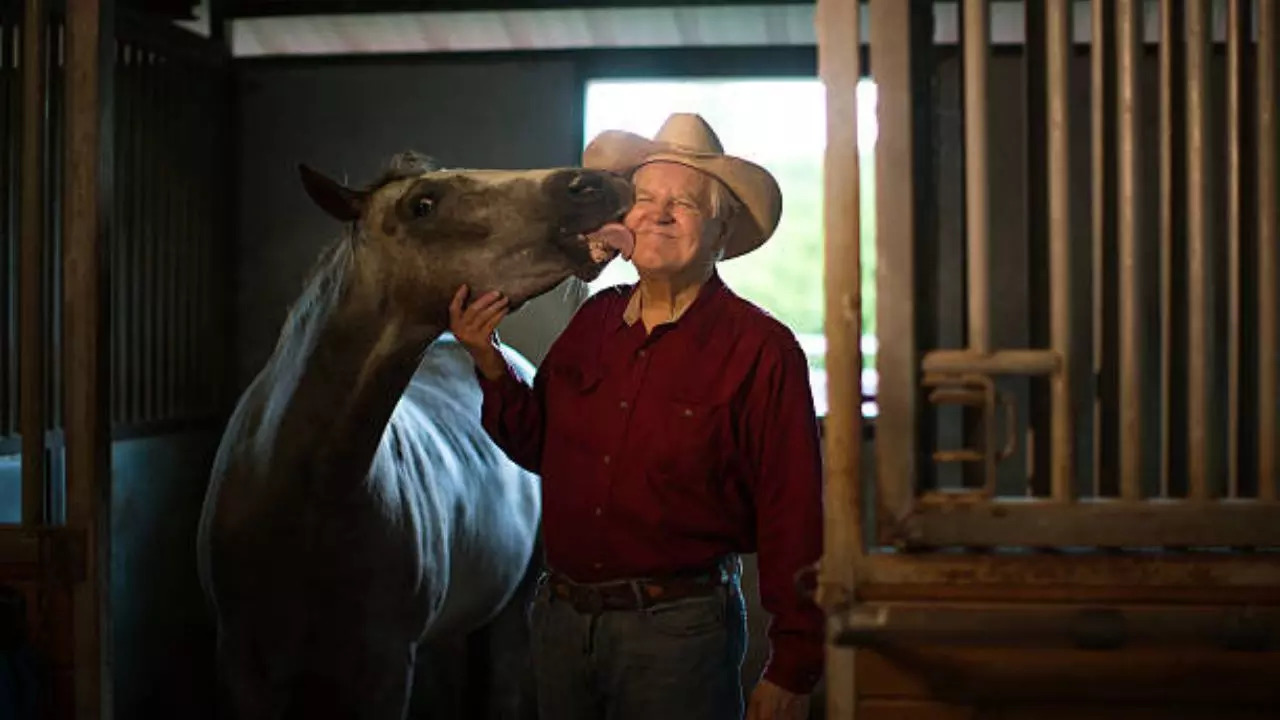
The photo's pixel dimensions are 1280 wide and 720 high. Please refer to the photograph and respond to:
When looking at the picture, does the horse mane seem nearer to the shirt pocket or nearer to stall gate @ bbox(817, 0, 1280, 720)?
the shirt pocket

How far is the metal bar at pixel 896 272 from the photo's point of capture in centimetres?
147

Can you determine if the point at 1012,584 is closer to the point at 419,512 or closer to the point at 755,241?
the point at 755,241

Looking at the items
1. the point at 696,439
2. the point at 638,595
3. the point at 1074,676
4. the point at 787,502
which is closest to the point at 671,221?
the point at 696,439

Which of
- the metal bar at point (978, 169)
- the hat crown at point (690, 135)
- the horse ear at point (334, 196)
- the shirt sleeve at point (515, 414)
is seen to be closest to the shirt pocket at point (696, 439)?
the shirt sleeve at point (515, 414)

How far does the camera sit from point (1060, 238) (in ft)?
4.81

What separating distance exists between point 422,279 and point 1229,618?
137 cm

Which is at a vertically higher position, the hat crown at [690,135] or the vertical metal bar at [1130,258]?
the hat crown at [690,135]

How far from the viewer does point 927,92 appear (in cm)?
153

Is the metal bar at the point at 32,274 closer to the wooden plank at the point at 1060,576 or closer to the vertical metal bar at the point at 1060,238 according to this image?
the wooden plank at the point at 1060,576

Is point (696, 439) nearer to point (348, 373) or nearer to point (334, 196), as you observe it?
point (348, 373)

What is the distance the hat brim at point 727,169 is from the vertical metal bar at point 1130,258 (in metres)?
0.71

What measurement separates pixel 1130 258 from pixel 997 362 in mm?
199

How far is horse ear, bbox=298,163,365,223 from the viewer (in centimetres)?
221

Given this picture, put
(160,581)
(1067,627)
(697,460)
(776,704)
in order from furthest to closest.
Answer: (160,581), (697,460), (776,704), (1067,627)
